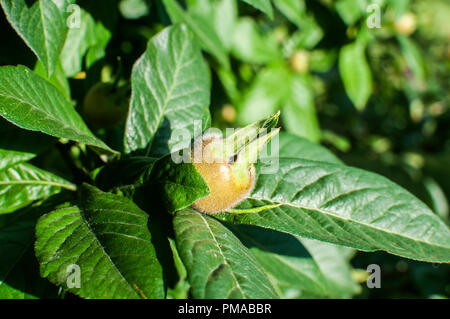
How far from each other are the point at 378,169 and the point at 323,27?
1.75 metres

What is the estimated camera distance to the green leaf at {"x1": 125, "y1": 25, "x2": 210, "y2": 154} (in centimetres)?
123

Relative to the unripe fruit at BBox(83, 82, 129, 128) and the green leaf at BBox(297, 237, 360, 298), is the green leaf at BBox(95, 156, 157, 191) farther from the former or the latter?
the green leaf at BBox(297, 237, 360, 298)

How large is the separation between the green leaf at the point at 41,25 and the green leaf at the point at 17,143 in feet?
0.77

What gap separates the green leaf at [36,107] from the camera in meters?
0.91

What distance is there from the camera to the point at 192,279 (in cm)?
79

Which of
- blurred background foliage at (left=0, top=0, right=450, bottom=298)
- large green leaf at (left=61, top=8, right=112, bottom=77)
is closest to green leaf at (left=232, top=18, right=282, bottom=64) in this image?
blurred background foliage at (left=0, top=0, right=450, bottom=298)

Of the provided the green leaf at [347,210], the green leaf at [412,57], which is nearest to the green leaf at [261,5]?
the green leaf at [347,210]

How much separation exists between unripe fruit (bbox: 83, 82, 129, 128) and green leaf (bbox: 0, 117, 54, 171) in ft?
0.71

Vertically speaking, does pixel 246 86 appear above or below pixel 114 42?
below

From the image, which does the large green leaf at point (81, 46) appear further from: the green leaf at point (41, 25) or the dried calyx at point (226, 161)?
the dried calyx at point (226, 161)

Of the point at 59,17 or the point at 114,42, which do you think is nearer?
the point at 59,17

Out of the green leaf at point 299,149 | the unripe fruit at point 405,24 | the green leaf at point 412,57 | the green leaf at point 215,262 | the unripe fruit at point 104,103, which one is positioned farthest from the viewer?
the unripe fruit at point 405,24

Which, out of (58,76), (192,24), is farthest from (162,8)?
(58,76)
